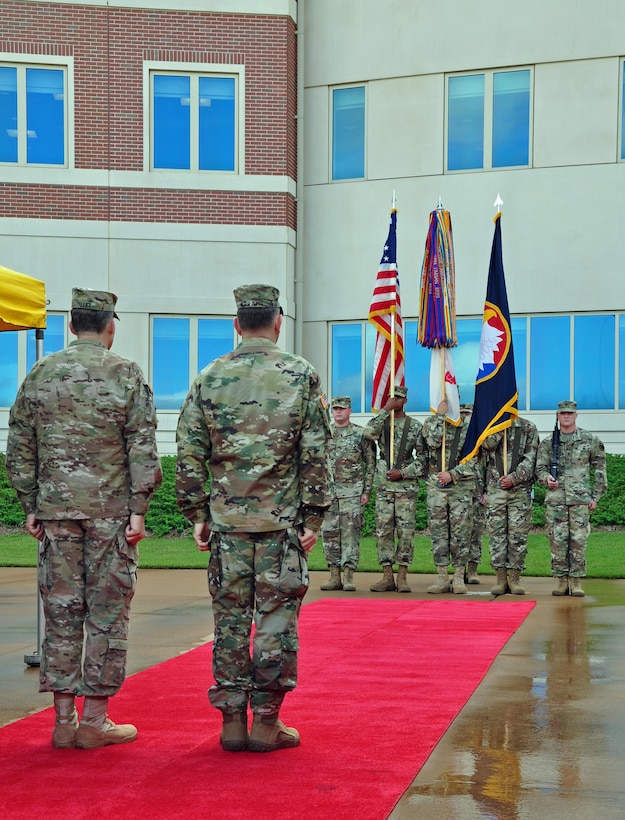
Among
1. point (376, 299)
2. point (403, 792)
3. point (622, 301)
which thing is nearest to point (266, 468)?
point (403, 792)

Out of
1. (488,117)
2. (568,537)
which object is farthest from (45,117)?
(568,537)

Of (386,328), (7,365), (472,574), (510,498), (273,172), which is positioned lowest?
(472,574)

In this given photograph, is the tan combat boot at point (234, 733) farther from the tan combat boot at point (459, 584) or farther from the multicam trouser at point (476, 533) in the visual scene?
the multicam trouser at point (476, 533)

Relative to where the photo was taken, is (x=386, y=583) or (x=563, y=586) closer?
(x=563, y=586)

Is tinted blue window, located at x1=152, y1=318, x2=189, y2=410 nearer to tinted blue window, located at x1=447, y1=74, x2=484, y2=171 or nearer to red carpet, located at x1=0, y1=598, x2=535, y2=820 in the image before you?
tinted blue window, located at x1=447, y1=74, x2=484, y2=171

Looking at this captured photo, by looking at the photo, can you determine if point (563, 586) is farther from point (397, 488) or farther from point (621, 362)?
point (621, 362)

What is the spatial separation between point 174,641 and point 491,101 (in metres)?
13.8

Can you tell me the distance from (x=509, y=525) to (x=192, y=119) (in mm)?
11011

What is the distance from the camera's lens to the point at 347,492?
12961 millimetres

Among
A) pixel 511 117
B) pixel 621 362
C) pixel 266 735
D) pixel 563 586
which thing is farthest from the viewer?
pixel 511 117

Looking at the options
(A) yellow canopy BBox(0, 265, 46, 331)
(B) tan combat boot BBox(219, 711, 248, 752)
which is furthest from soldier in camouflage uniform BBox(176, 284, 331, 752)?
(A) yellow canopy BBox(0, 265, 46, 331)

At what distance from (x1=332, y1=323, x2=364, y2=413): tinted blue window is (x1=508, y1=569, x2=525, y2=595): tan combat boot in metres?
8.57

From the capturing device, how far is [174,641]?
9109mm

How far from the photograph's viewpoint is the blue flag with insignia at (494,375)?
12.7 m
